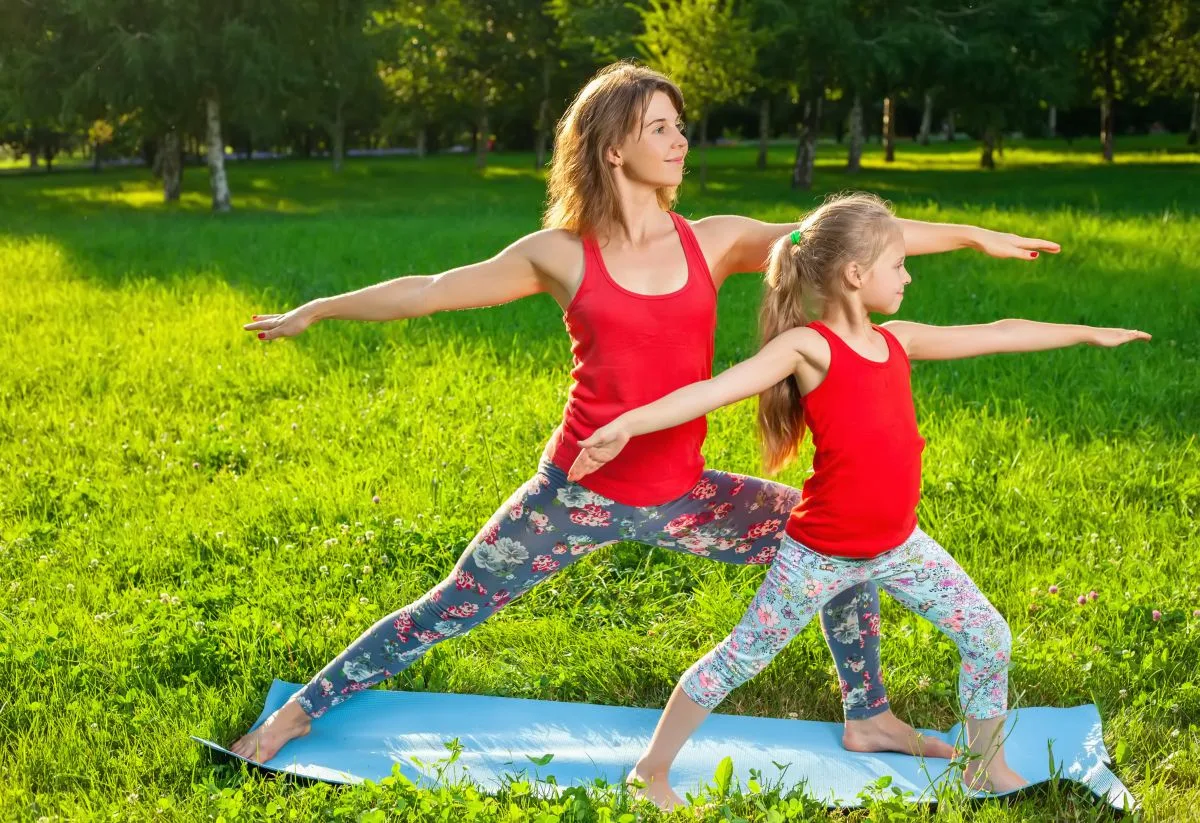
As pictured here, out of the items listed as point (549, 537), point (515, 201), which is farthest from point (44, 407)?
point (515, 201)

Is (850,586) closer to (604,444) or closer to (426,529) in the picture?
(604,444)

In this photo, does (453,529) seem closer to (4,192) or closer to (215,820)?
(215,820)

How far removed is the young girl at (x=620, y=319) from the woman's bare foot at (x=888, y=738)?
322 mm

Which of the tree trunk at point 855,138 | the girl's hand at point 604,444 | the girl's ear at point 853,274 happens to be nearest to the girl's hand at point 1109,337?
the girl's ear at point 853,274

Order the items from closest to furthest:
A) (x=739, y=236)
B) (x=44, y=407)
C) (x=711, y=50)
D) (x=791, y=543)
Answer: (x=791, y=543) → (x=739, y=236) → (x=44, y=407) → (x=711, y=50)

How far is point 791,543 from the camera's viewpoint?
344 cm

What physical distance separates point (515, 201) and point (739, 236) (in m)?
25.1

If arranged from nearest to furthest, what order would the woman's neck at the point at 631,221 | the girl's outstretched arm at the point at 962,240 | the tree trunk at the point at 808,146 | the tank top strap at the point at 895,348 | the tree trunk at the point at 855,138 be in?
the tank top strap at the point at 895,348, the woman's neck at the point at 631,221, the girl's outstretched arm at the point at 962,240, the tree trunk at the point at 808,146, the tree trunk at the point at 855,138

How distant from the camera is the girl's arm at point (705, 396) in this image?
3.08 m

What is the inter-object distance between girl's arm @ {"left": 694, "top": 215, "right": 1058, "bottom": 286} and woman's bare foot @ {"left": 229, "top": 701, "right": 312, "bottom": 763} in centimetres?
210

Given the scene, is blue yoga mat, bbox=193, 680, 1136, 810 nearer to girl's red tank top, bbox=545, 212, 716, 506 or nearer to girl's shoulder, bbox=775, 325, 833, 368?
girl's red tank top, bbox=545, 212, 716, 506

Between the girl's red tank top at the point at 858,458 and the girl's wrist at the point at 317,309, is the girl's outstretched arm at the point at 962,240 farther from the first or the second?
the girl's wrist at the point at 317,309

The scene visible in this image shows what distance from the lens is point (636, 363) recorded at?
3436 millimetres

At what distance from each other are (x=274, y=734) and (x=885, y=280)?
2540mm
